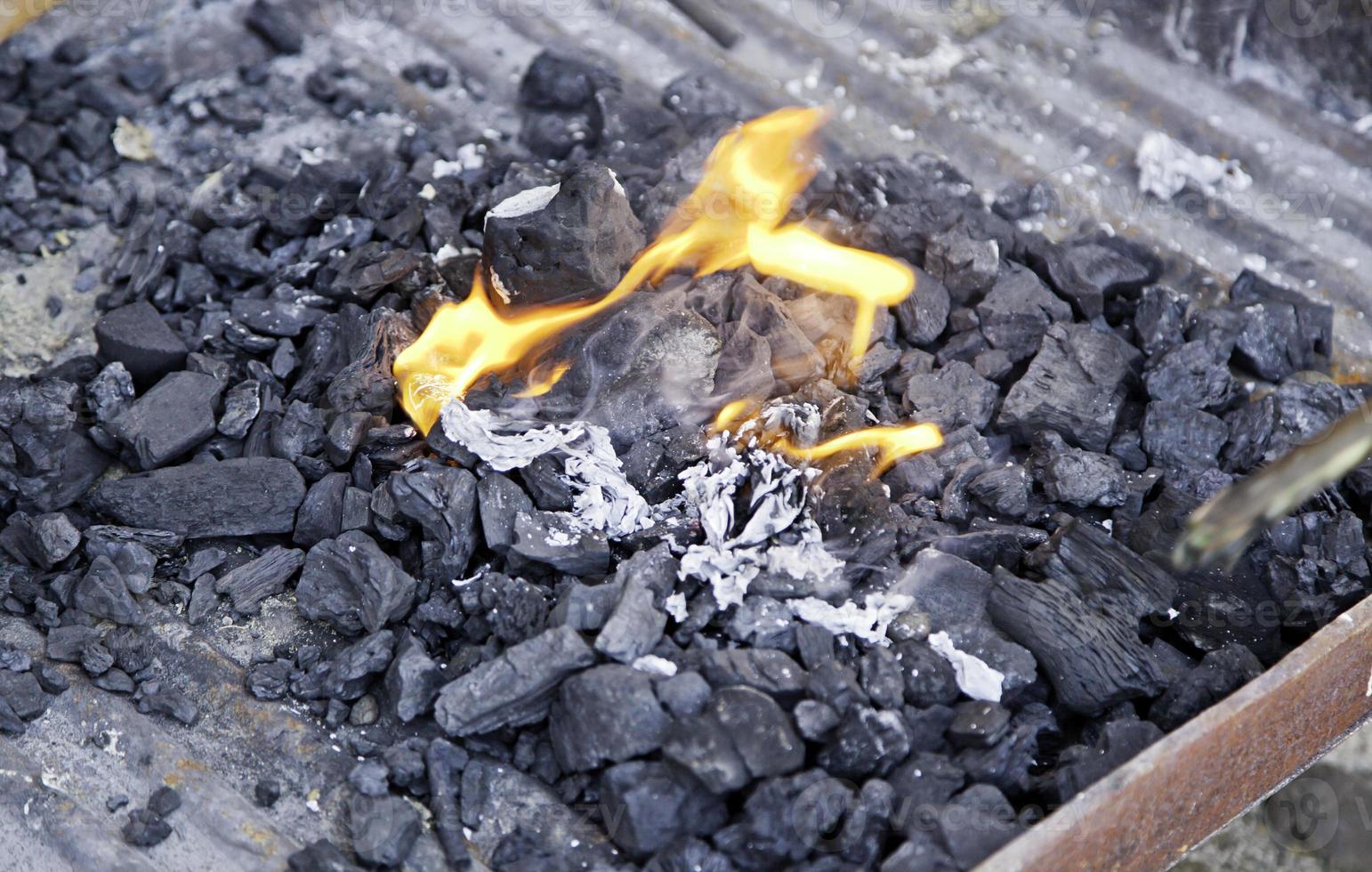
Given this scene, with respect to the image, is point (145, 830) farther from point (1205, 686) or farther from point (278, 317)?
point (1205, 686)

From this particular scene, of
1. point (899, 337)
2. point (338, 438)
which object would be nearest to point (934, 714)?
point (899, 337)

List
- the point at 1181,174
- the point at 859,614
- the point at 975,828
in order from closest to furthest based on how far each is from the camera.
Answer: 1. the point at 975,828
2. the point at 859,614
3. the point at 1181,174

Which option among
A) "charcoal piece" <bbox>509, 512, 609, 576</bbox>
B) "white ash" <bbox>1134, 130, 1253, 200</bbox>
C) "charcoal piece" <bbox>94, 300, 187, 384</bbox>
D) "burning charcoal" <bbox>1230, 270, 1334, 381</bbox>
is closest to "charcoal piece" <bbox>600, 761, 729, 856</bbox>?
"charcoal piece" <bbox>509, 512, 609, 576</bbox>

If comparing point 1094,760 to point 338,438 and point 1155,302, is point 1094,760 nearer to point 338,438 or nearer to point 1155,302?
point 1155,302

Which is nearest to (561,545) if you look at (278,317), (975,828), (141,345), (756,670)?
(756,670)

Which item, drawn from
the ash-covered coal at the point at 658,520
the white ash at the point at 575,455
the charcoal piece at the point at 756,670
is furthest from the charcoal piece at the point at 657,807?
the white ash at the point at 575,455

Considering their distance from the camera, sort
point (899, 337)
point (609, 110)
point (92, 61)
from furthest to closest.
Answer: point (92, 61) < point (609, 110) < point (899, 337)

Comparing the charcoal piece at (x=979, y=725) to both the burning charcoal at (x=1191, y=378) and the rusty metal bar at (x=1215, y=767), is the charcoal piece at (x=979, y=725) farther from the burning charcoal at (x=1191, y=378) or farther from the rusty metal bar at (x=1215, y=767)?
the burning charcoal at (x=1191, y=378)

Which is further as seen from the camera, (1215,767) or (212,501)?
(212,501)
